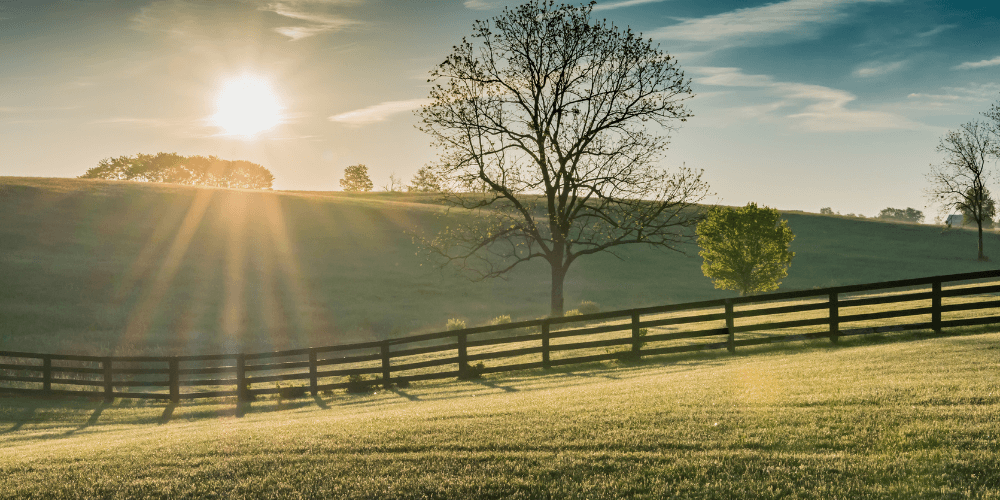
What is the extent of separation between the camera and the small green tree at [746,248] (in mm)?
41438

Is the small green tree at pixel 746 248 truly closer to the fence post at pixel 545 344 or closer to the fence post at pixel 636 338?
the fence post at pixel 636 338

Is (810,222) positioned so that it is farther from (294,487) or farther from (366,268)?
(294,487)

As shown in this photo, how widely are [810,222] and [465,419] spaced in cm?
9663

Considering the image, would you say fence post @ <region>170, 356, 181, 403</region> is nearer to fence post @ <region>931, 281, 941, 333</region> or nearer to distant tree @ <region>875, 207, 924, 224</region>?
fence post @ <region>931, 281, 941, 333</region>

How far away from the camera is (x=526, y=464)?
7.12 metres

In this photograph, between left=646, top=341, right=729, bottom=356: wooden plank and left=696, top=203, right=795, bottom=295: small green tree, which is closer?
left=646, top=341, right=729, bottom=356: wooden plank

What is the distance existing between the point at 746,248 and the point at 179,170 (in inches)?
4819

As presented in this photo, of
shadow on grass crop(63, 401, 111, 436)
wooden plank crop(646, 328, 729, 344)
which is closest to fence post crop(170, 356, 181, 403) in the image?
shadow on grass crop(63, 401, 111, 436)

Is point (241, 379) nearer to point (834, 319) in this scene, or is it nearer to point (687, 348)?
point (687, 348)

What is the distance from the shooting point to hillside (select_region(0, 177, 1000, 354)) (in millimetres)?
36375

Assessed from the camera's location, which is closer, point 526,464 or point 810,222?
point 526,464

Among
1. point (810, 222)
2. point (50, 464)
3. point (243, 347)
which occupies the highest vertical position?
point (810, 222)

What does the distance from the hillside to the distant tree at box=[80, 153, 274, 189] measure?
2498 inches

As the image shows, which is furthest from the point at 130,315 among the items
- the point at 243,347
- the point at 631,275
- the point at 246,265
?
the point at 631,275
